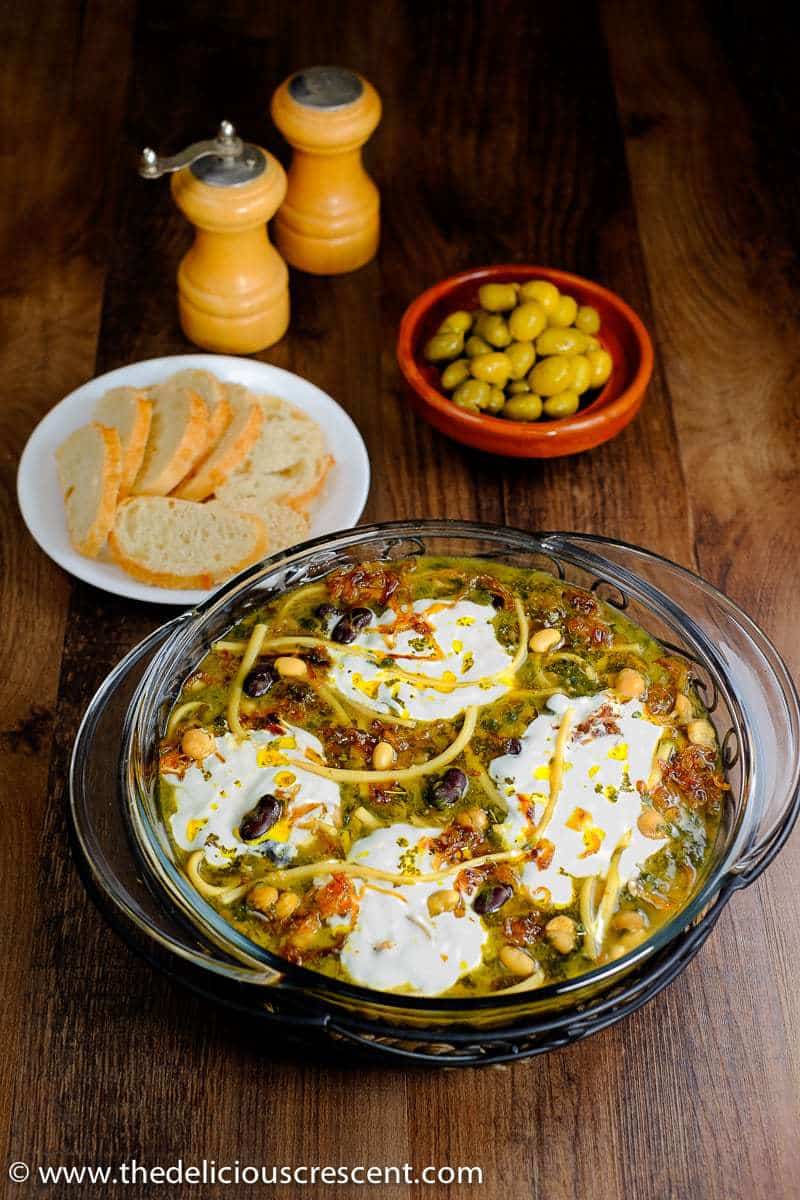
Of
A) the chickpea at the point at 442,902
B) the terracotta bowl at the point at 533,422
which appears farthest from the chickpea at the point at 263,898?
the terracotta bowl at the point at 533,422

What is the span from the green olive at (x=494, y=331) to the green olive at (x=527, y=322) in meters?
0.02

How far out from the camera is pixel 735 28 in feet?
14.9

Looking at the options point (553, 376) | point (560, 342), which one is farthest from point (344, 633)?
point (560, 342)

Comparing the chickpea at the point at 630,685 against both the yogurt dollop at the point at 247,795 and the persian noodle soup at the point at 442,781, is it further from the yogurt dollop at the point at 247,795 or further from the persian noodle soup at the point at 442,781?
the yogurt dollop at the point at 247,795

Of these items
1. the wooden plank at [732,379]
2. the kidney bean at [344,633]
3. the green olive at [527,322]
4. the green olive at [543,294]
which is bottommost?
the wooden plank at [732,379]

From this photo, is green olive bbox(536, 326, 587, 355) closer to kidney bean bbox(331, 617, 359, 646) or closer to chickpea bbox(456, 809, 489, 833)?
kidney bean bbox(331, 617, 359, 646)

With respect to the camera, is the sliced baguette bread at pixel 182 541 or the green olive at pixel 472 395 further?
the green olive at pixel 472 395

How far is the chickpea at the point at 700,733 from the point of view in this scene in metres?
2.38

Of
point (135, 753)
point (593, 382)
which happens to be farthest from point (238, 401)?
point (135, 753)

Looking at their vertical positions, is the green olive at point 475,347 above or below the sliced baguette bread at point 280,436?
above

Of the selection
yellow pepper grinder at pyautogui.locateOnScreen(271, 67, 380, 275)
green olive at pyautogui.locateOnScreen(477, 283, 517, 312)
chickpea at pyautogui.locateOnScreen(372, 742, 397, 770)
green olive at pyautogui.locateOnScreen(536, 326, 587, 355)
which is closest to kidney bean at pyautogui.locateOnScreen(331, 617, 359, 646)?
chickpea at pyautogui.locateOnScreen(372, 742, 397, 770)

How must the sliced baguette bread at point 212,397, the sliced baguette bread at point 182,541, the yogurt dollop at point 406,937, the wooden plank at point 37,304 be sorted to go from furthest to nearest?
the sliced baguette bread at point 212,397 → the sliced baguette bread at point 182,541 → the wooden plank at point 37,304 → the yogurt dollop at point 406,937

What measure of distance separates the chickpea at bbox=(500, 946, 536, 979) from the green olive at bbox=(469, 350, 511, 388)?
159 centimetres

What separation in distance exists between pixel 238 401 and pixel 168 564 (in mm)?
542
